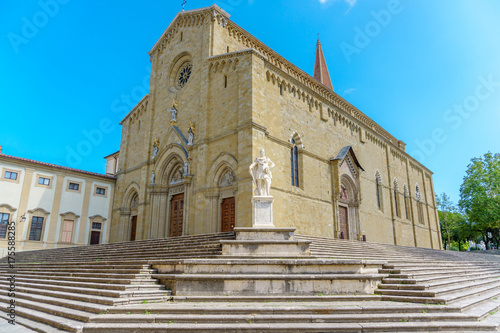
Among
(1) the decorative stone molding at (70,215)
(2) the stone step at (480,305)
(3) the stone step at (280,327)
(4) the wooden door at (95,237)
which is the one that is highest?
(1) the decorative stone molding at (70,215)

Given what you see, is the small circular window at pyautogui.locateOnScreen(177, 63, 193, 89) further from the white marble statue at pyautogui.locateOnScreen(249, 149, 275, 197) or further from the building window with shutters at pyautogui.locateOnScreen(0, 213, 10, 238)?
the building window with shutters at pyautogui.locateOnScreen(0, 213, 10, 238)

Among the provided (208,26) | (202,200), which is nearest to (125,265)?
(202,200)

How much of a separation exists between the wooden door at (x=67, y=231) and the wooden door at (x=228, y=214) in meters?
15.2

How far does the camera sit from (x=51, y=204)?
2633 centimetres

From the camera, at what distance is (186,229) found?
20.6m

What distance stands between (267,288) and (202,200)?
11.8 m

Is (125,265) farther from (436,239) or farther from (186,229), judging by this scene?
(436,239)

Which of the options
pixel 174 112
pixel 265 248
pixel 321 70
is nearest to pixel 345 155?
pixel 174 112

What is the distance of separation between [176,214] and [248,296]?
15.2m

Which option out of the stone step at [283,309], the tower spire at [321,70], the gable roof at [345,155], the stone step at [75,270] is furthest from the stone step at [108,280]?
the tower spire at [321,70]

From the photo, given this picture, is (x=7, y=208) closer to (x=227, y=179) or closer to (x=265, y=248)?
(x=227, y=179)

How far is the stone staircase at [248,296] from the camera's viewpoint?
7059 mm

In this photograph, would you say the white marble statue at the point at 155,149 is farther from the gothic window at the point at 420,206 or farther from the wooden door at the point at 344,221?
the gothic window at the point at 420,206

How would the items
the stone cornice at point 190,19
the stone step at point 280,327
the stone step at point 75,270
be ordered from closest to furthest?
the stone step at point 280,327 < the stone step at point 75,270 < the stone cornice at point 190,19
